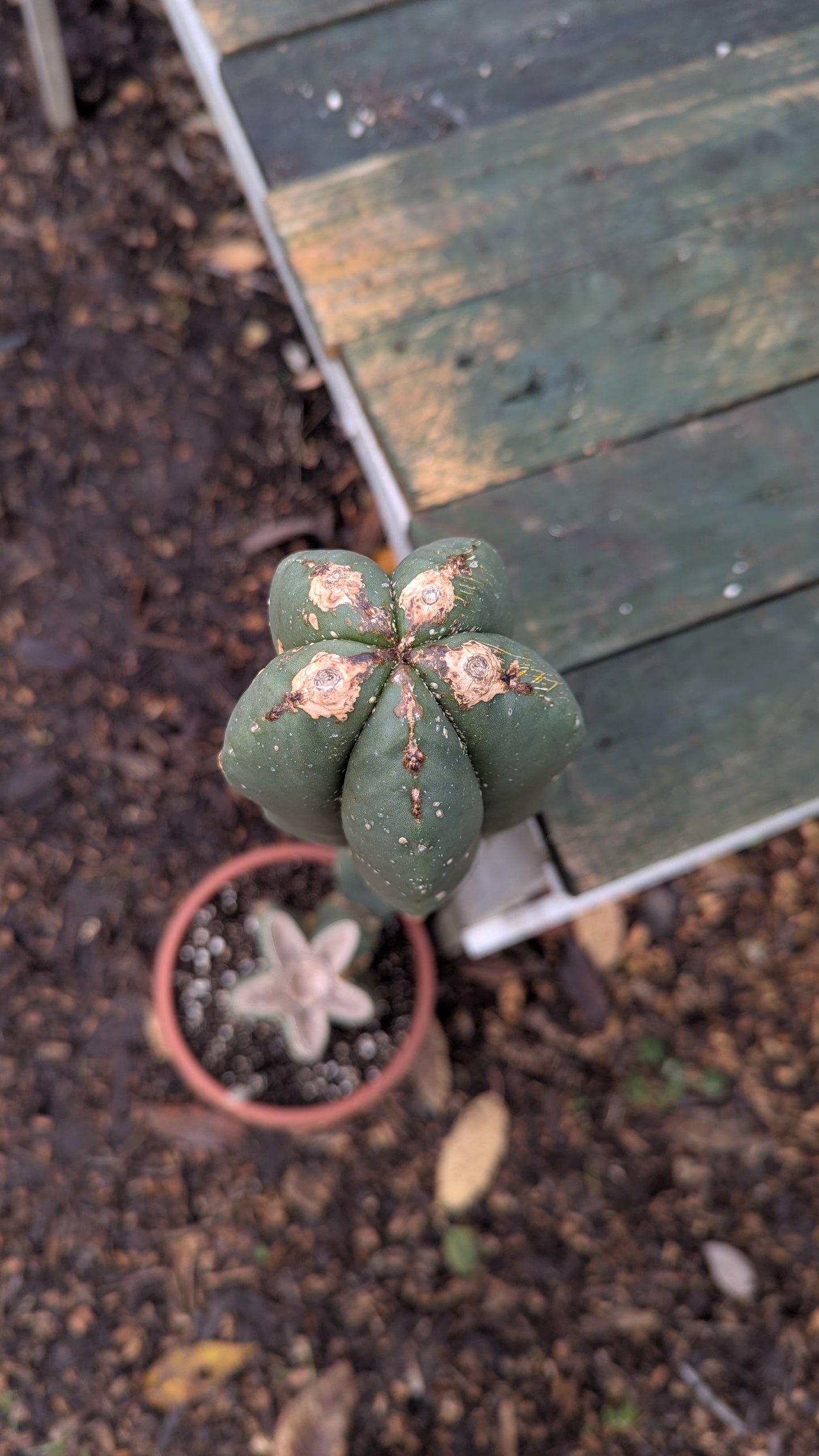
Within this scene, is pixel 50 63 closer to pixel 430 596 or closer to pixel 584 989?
pixel 430 596

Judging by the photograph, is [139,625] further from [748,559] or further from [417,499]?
[748,559]

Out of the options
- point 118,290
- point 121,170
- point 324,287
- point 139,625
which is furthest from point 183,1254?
point 121,170

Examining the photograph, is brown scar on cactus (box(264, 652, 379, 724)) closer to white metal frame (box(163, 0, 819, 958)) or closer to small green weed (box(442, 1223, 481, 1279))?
white metal frame (box(163, 0, 819, 958))

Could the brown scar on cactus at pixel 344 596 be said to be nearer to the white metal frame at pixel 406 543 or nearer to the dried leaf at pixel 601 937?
the white metal frame at pixel 406 543

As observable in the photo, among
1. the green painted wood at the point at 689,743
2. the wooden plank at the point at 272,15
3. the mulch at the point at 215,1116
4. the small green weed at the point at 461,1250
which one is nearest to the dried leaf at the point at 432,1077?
the mulch at the point at 215,1116

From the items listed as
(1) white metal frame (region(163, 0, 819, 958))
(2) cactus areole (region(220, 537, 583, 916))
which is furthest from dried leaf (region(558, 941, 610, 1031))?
(2) cactus areole (region(220, 537, 583, 916))

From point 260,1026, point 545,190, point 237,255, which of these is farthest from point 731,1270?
point 237,255
